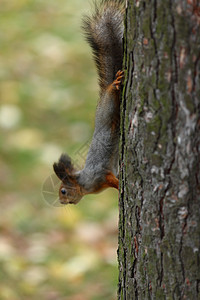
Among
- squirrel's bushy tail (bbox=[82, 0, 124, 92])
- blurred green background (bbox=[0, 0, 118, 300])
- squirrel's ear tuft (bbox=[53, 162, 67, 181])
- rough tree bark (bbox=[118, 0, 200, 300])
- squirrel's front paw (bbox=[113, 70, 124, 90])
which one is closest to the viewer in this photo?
rough tree bark (bbox=[118, 0, 200, 300])

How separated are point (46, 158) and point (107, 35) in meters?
2.91

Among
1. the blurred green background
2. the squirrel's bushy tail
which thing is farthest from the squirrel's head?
the squirrel's bushy tail

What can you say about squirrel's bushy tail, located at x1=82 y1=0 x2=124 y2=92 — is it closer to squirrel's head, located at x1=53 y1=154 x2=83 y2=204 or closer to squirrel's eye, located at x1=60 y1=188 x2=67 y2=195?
squirrel's head, located at x1=53 y1=154 x2=83 y2=204

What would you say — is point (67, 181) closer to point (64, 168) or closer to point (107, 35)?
point (64, 168)

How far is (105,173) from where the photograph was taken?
102 inches

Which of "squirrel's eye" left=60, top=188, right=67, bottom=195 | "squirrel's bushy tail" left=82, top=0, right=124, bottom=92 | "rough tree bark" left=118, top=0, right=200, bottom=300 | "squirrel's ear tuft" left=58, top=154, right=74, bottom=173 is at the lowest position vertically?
"rough tree bark" left=118, top=0, right=200, bottom=300

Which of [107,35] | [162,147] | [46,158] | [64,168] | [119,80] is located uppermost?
[46,158]

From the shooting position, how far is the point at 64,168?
2.79m

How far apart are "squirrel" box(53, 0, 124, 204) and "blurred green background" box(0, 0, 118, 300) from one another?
27cm

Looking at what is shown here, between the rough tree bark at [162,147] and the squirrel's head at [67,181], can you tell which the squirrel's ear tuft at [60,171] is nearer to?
the squirrel's head at [67,181]

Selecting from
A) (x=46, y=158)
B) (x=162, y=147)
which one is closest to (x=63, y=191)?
(x=162, y=147)

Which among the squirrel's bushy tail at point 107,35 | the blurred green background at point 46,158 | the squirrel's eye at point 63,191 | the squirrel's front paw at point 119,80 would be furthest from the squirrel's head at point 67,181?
the squirrel's front paw at point 119,80

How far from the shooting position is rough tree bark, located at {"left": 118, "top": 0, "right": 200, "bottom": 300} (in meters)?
1.64

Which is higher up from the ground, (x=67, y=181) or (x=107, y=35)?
(x=107, y=35)
